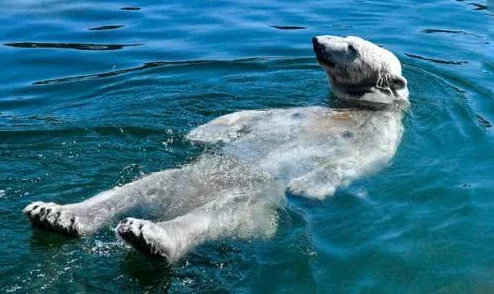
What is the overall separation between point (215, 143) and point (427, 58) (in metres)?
5.49

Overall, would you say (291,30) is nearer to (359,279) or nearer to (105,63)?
(105,63)

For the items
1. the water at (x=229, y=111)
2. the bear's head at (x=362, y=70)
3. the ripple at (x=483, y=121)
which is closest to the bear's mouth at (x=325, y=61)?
the bear's head at (x=362, y=70)

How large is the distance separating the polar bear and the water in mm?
168

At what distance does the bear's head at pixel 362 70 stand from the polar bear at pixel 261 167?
12mm

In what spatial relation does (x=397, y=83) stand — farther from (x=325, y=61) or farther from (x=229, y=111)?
(x=229, y=111)

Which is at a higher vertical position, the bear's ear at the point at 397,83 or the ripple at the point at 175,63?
the bear's ear at the point at 397,83

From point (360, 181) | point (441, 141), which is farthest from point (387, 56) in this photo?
point (360, 181)

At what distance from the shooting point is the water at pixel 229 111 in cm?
562

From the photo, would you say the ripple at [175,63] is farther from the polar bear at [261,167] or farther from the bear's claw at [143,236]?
the bear's claw at [143,236]

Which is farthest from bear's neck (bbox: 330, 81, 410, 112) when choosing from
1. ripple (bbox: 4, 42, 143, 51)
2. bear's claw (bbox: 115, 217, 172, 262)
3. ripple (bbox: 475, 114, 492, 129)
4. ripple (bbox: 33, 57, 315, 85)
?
ripple (bbox: 4, 42, 143, 51)

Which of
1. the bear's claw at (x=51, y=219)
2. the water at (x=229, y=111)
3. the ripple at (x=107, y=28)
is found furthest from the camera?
the ripple at (x=107, y=28)

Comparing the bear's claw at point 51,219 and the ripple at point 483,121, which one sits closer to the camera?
the bear's claw at point 51,219

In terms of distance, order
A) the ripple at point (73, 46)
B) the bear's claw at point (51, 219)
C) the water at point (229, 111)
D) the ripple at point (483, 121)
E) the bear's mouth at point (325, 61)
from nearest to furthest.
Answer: the water at point (229, 111), the bear's claw at point (51, 219), the ripple at point (483, 121), the bear's mouth at point (325, 61), the ripple at point (73, 46)

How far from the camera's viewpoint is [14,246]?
18.9ft
